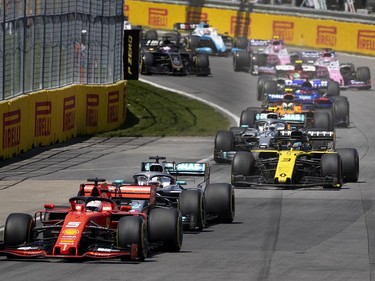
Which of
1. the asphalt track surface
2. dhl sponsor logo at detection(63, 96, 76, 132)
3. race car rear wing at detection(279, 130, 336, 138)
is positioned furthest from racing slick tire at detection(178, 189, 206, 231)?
dhl sponsor logo at detection(63, 96, 76, 132)

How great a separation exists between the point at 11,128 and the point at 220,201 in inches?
449

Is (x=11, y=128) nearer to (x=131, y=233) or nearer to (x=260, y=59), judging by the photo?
(x=131, y=233)

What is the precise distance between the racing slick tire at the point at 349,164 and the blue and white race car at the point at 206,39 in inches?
1266

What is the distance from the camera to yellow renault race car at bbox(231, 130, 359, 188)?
28.3 metres

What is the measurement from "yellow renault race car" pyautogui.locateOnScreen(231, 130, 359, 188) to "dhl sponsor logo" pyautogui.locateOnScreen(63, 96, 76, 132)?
978 cm

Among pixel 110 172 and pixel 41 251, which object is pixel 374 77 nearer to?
Answer: pixel 110 172

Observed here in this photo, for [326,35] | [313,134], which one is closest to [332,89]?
[313,134]

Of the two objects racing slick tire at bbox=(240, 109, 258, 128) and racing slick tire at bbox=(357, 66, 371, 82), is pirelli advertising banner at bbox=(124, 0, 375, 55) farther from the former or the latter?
racing slick tire at bbox=(240, 109, 258, 128)

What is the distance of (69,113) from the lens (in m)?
38.4

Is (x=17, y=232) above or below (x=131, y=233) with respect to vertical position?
below

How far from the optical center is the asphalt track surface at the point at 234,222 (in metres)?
17.4

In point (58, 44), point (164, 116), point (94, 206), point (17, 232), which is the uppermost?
point (58, 44)

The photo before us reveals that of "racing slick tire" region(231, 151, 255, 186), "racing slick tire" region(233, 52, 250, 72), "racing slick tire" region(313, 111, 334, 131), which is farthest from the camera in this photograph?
"racing slick tire" region(233, 52, 250, 72)

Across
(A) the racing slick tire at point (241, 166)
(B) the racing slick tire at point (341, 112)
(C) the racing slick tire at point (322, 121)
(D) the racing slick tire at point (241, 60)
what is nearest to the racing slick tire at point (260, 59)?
(D) the racing slick tire at point (241, 60)
